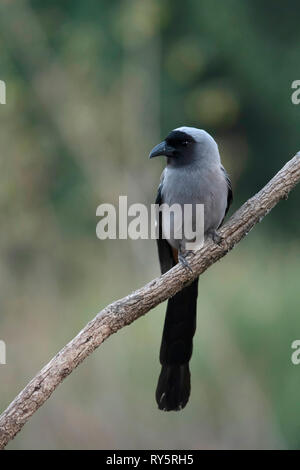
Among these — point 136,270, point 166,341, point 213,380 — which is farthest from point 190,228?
point 136,270

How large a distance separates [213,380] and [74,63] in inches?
158

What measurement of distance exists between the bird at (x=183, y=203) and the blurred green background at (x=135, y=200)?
225 cm

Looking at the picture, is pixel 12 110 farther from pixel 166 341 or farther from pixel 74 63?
pixel 166 341

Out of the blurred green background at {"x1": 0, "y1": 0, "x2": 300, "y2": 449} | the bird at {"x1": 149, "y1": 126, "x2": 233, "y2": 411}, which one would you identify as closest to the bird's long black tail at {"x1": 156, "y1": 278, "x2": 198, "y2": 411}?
the bird at {"x1": 149, "y1": 126, "x2": 233, "y2": 411}

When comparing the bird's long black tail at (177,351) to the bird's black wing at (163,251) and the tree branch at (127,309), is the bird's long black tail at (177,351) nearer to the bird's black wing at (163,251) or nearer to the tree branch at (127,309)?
the bird's black wing at (163,251)

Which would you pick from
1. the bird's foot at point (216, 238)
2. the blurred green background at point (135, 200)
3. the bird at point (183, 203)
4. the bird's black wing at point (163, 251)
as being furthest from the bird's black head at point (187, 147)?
the blurred green background at point (135, 200)

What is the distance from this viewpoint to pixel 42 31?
29.2 feet

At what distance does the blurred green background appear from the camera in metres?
6.53

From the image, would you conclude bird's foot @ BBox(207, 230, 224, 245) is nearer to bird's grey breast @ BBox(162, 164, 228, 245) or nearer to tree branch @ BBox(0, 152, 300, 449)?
tree branch @ BBox(0, 152, 300, 449)

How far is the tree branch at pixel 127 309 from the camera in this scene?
317 centimetres

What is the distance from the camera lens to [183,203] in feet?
13.6

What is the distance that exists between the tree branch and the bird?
1.26 feet

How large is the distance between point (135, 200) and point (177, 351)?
3.47 metres

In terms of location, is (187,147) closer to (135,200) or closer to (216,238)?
(216,238)
